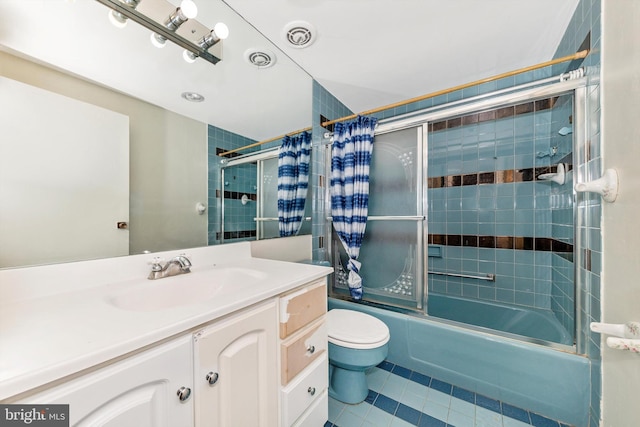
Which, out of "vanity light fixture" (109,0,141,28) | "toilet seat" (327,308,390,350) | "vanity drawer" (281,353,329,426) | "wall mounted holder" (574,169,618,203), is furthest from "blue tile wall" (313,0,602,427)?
"vanity light fixture" (109,0,141,28)

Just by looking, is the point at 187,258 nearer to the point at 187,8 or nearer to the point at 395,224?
the point at 187,8

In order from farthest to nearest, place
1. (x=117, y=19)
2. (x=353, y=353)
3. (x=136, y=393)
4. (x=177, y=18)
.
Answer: (x=353, y=353) → (x=177, y=18) → (x=117, y=19) → (x=136, y=393)

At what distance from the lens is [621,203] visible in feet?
2.46

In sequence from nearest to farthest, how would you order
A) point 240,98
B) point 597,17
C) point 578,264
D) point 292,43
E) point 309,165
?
point 597,17 → point 578,264 → point 240,98 → point 292,43 → point 309,165

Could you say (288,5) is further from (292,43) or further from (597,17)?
(597,17)

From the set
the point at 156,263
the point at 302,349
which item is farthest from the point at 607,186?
the point at 156,263

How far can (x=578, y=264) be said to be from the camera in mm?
1258

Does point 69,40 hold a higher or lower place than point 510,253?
higher

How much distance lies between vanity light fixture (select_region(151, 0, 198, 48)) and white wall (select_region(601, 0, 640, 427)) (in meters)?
1.54

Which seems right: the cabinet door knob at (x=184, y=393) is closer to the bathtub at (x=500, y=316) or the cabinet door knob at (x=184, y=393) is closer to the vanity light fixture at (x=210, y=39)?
the vanity light fixture at (x=210, y=39)

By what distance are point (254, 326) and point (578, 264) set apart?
167 cm

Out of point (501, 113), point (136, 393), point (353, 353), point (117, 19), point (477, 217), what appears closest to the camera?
point (136, 393)

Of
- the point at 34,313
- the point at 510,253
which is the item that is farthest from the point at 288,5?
the point at 510,253

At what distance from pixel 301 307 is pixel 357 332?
22.5 inches
